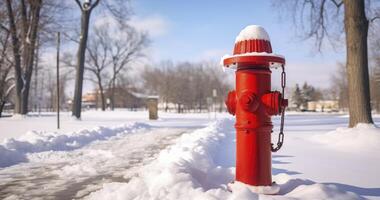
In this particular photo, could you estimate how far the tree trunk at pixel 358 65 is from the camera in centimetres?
1240

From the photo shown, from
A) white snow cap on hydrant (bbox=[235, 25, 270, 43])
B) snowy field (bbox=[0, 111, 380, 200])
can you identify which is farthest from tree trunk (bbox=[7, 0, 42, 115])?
white snow cap on hydrant (bbox=[235, 25, 270, 43])

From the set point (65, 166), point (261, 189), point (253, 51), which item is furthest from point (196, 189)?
point (65, 166)

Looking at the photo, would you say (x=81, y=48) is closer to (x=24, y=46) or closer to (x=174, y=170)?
(x=24, y=46)

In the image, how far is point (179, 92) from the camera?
270 ft

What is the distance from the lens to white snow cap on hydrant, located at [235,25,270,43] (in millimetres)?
4539

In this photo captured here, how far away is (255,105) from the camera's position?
4.40m

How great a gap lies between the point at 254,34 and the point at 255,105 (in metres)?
0.80

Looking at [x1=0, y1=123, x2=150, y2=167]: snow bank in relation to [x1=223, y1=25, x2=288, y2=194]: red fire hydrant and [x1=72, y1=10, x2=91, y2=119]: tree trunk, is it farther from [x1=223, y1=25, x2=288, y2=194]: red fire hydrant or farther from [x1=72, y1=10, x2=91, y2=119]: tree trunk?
[x1=72, y1=10, x2=91, y2=119]: tree trunk

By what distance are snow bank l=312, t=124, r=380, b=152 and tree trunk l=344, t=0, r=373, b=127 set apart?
59 centimetres

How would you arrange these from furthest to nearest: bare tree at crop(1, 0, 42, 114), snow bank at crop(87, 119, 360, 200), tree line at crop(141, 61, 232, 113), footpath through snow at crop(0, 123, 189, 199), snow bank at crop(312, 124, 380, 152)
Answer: tree line at crop(141, 61, 232, 113) < bare tree at crop(1, 0, 42, 114) < snow bank at crop(312, 124, 380, 152) < footpath through snow at crop(0, 123, 189, 199) < snow bank at crop(87, 119, 360, 200)

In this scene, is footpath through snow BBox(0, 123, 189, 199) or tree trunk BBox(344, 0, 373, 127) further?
tree trunk BBox(344, 0, 373, 127)

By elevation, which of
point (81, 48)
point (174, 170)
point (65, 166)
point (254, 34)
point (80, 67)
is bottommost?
point (65, 166)

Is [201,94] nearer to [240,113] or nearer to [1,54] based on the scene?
[1,54]

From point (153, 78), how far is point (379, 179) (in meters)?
86.5
